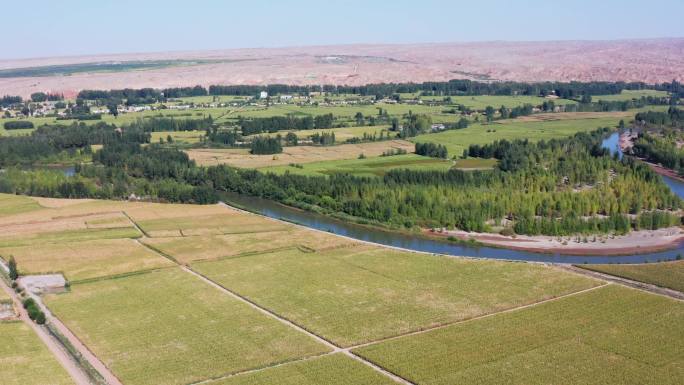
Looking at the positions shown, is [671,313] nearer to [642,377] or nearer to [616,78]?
[642,377]

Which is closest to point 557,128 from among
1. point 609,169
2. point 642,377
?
point 609,169

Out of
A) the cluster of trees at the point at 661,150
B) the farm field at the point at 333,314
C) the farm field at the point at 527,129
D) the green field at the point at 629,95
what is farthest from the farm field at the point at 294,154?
the green field at the point at 629,95

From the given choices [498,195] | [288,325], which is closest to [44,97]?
[498,195]

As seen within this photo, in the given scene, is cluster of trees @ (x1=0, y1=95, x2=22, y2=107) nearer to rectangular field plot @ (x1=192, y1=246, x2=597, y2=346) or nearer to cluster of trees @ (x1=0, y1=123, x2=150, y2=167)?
cluster of trees @ (x1=0, y1=123, x2=150, y2=167)

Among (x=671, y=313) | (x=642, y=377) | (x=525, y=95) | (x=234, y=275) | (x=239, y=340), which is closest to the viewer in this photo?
(x=642, y=377)

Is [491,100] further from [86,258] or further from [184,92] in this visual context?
[86,258]

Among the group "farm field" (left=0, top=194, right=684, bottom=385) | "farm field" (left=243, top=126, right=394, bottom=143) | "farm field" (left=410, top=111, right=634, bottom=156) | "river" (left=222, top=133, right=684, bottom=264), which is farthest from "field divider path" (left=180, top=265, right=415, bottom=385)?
"farm field" (left=243, top=126, right=394, bottom=143)
